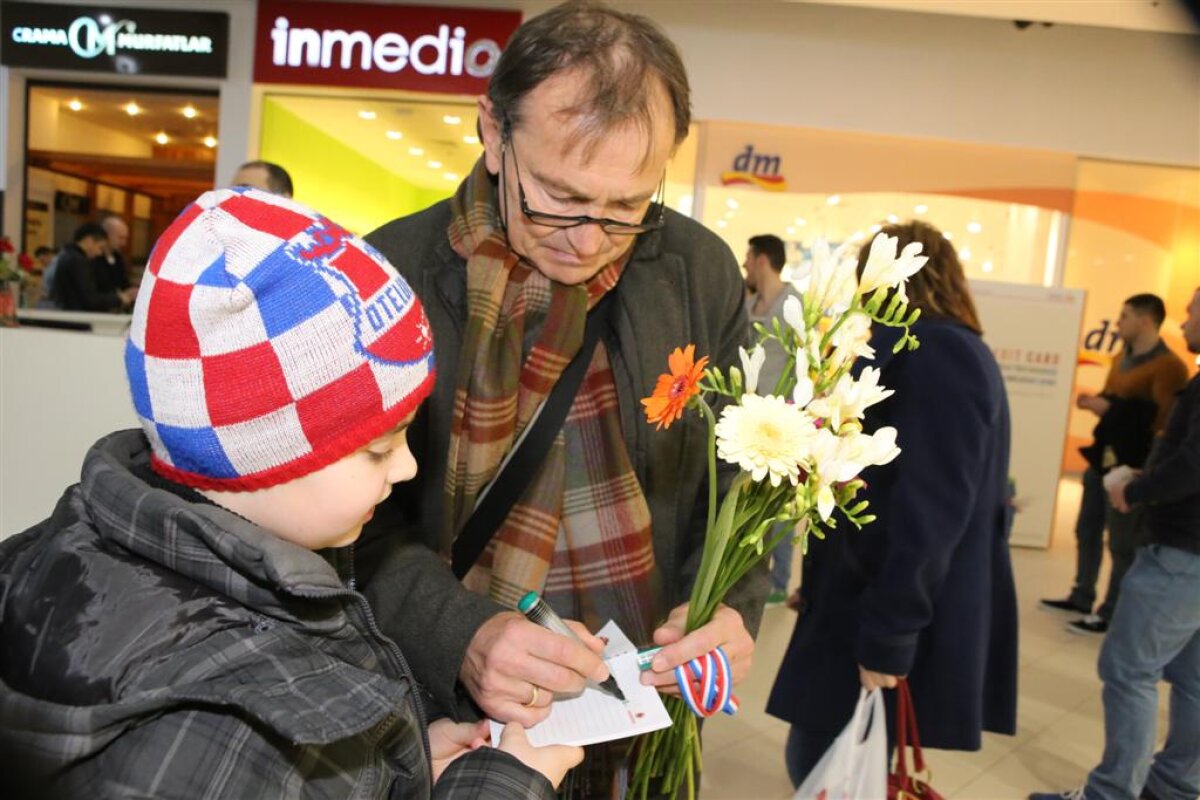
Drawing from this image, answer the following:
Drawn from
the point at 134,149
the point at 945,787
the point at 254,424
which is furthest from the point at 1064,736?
the point at 134,149

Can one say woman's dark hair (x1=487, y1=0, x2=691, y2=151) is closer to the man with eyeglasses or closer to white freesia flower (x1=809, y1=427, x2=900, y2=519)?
the man with eyeglasses

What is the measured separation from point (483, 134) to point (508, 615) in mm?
668

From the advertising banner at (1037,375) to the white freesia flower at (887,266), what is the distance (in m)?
6.45

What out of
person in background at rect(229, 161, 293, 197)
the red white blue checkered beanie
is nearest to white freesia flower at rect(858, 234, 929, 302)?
the red white blue checkered beanie

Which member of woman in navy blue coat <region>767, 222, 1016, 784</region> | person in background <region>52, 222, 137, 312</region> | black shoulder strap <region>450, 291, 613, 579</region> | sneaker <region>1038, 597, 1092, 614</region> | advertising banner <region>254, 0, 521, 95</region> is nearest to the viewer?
black shoulder strap <region>450, 291, 613, 579</region>

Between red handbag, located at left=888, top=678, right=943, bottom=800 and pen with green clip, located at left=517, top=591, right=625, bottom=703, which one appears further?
red handbag, located at left=888, top=678, right=943, bottom=800

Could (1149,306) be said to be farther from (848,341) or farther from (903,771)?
(848,341)

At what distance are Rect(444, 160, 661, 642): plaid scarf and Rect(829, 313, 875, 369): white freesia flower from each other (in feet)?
1.37

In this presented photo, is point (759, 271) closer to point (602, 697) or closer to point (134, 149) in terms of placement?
point (602, 697)

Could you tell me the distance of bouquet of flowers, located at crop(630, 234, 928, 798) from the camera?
87 cm

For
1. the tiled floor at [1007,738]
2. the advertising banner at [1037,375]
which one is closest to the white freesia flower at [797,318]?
the tiled floor at [1007,738]

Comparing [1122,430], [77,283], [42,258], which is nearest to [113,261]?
[77,283]

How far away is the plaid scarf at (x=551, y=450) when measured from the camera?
1197 mm

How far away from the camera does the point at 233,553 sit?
0.74 meters
